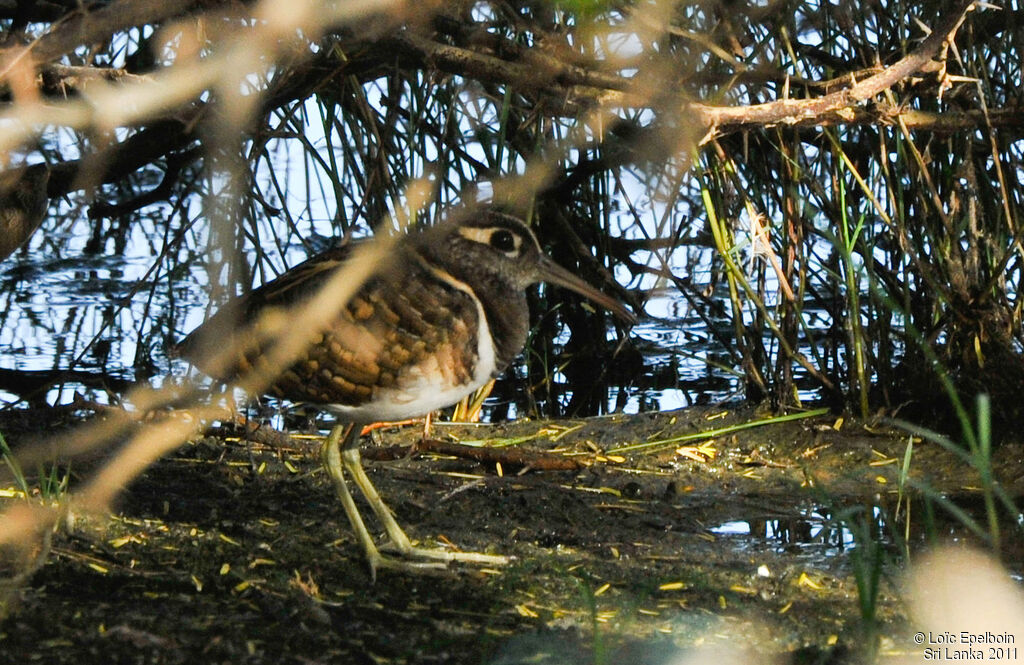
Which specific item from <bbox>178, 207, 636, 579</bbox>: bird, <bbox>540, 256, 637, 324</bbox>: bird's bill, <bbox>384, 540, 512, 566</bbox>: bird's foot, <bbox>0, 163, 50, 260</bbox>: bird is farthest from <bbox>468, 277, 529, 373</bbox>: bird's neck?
<bbox>0, 163, 50, 260</bbox>: bird

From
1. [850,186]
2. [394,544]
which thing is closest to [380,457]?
[394,544]

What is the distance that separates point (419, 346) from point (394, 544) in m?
0.55

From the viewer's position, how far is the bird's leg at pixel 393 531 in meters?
3.54

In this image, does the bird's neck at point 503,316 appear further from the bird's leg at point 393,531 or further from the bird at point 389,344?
the bird's leg at point 393,531

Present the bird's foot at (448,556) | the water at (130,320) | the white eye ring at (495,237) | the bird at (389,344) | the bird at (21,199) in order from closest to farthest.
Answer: the bird at (389,344)
the bird's foot at (448,556)
the white eye ring at (495,237)
the bird at (21,199)
the water at (130,320)

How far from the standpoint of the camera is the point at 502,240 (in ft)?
12.3

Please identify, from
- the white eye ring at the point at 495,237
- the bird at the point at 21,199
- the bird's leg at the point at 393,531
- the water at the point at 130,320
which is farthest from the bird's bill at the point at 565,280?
the bird at the point at 21,199

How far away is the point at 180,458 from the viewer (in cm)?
430

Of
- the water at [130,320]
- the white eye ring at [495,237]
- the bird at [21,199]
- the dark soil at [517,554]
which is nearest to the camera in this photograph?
the dark soil at [517,554]

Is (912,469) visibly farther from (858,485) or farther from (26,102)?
(26,102)

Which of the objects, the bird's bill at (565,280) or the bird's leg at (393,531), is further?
the bird's bill at (565,280)

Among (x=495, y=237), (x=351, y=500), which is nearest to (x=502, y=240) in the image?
(x=495, y=237)

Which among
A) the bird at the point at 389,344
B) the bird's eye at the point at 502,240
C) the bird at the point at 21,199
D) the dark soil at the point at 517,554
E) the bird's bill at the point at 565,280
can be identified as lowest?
the dark soil at the point at 517,554

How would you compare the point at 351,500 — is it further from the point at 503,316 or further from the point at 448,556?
the point at 503,316
